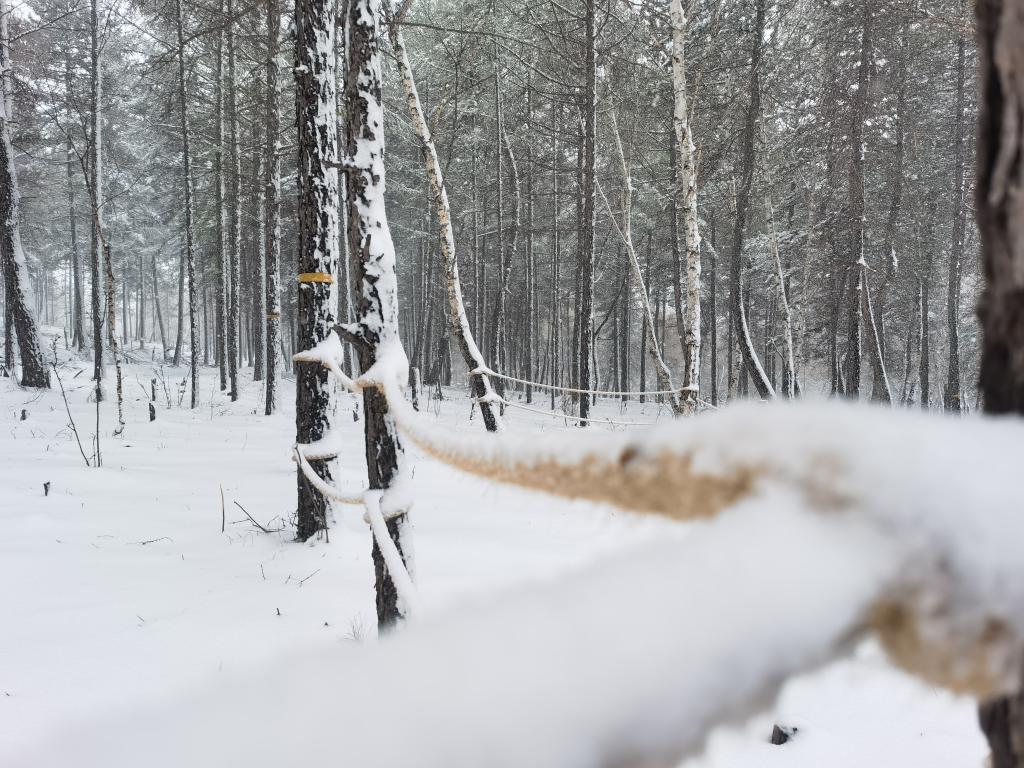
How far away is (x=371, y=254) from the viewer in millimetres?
2916

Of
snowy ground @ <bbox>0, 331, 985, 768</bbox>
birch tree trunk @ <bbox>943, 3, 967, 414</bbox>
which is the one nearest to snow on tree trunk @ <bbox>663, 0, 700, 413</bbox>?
snowy ground @ <bbox>0, 331, 985, 768</bbox>

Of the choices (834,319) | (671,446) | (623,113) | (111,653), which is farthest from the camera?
(834,319)

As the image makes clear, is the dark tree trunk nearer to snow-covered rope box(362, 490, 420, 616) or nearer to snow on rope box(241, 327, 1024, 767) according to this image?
snow-covered rope box(362, 490, 420, 616)

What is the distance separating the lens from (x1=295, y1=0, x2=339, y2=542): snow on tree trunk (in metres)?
4.05

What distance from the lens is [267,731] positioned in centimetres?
29

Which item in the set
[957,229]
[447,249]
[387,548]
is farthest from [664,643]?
[957,229]

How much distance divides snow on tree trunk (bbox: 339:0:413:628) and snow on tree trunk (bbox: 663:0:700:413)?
4.48 metres

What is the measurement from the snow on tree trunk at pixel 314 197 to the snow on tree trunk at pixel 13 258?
30.5 ft

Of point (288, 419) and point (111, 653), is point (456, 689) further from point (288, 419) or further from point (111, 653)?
point (288, 419)

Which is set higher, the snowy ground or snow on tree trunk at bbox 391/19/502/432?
snow on tree trunk at bbox 391/19/502/432

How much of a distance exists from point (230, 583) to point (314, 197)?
288cm

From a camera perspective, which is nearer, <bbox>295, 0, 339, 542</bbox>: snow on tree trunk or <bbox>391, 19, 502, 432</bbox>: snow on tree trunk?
<bbox>295, 0, 339, 542</bbox>: snow on tree trunk

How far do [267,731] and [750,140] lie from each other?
11.0 m

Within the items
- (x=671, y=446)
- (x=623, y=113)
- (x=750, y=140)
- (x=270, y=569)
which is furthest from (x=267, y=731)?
(x=623, y=113)
